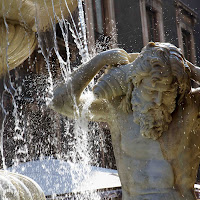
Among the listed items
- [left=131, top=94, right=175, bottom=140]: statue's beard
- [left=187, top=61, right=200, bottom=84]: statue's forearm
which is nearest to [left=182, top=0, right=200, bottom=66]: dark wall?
[left=187, top=61, right=200, bottom=84]: statue's forearm

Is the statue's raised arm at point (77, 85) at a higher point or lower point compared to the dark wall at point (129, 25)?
lower

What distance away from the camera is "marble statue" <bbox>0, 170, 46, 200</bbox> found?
2.45 meters

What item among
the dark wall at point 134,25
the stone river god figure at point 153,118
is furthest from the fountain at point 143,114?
the dark wall at point 134,25

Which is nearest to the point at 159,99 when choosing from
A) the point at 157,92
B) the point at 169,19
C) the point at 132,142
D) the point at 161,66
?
the point at 157,92

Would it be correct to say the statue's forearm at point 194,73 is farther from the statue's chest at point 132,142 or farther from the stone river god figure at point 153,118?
the statue's chest at point 132,142

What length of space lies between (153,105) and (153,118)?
8cm

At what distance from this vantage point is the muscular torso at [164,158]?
2.62m

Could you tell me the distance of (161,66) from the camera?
8.27 feet

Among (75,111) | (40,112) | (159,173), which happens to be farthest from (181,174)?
(40,112)

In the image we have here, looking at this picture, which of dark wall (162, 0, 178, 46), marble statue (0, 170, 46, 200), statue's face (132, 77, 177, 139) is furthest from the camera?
dark wall (162, 0, 178, 46)

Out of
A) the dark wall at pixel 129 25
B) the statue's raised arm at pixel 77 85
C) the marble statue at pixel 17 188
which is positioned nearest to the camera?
the marble statue at pixel 17 188

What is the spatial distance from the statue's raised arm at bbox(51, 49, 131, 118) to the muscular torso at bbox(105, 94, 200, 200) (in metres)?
0.31

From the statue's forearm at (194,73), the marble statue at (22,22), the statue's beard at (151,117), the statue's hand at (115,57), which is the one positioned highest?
the marble statue at (22,22)

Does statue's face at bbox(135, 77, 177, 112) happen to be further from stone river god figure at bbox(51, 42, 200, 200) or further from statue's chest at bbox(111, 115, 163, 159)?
statue's chest at bbox(111, 115, 163, 159)
